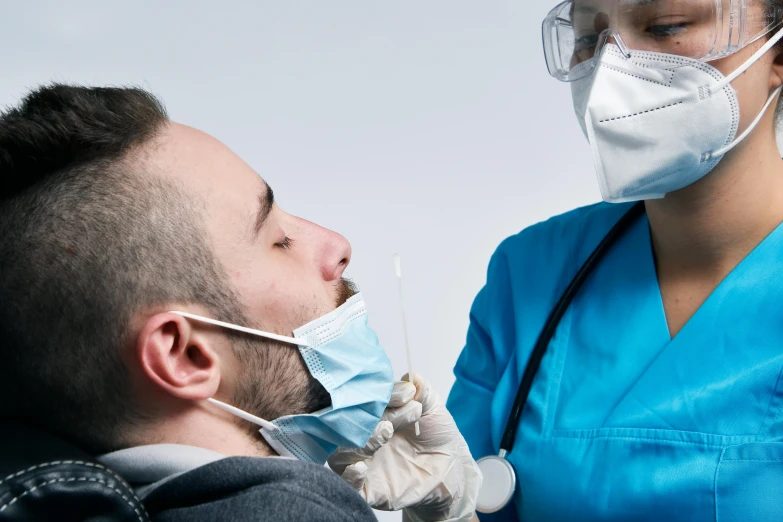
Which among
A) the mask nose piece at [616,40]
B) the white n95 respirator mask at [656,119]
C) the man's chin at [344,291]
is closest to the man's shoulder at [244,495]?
the man's chin at [344,291]

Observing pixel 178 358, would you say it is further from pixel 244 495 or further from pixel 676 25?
pixel 676 25

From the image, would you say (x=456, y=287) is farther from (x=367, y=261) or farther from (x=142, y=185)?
(x=142, y=185)

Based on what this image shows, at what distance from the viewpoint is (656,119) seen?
141cm

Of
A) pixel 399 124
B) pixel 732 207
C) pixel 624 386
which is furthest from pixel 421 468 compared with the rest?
pixel 399 124

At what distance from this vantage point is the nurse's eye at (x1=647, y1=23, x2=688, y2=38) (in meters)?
1.37

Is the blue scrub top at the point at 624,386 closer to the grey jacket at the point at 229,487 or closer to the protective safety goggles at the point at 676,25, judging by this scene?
the protective safety goggles at the point at 676,25

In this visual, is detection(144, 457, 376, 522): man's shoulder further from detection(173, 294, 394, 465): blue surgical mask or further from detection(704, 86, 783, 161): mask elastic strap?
detection(704, 86, 783, 161): mask elastic strap

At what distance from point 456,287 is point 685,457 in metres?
1.36

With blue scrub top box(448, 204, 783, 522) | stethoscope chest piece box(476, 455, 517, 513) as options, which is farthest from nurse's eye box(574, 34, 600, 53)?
stethoscope chest piece box(476, 455, 517, 513)

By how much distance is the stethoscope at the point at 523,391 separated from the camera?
147 cm

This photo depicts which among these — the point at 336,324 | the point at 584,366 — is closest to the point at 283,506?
the point at 336,324

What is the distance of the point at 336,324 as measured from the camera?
48.8 inches

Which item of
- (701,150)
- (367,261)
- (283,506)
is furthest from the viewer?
(367,261)

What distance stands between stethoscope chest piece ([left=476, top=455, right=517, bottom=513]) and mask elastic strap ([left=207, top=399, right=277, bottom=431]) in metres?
0.47
